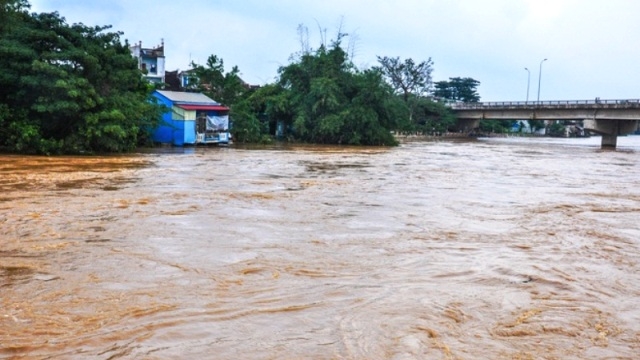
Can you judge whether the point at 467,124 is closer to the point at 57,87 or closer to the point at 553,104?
the point at 553,104

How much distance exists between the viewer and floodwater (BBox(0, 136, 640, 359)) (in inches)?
145

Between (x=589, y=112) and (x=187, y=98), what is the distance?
33.9m

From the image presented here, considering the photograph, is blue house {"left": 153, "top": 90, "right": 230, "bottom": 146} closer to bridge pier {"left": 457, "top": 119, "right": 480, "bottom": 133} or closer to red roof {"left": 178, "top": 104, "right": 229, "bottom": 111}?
red roof {"left": 178, "top": 104, "right": 229, "bottom": 111}

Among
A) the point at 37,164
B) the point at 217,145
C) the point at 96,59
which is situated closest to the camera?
the point at 37,164

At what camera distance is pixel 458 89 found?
82.8 m

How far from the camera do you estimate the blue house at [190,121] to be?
26.2 m

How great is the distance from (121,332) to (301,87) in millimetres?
32752

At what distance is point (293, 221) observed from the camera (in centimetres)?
812

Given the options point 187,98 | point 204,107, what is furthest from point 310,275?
point 187,98

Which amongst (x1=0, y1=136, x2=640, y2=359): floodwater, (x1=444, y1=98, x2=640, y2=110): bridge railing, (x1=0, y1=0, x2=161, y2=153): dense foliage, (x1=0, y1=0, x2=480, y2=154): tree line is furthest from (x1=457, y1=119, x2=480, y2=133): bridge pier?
(x1=0, y1=136, x2=640, y2=359): floodwater

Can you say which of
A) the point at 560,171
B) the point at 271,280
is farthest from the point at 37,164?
the point at 560,171

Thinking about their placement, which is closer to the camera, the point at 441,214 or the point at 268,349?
the point at 268,349

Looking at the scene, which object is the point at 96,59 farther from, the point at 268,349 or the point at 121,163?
the point at 268,349

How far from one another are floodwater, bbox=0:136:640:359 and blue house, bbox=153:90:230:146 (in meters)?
15.3
